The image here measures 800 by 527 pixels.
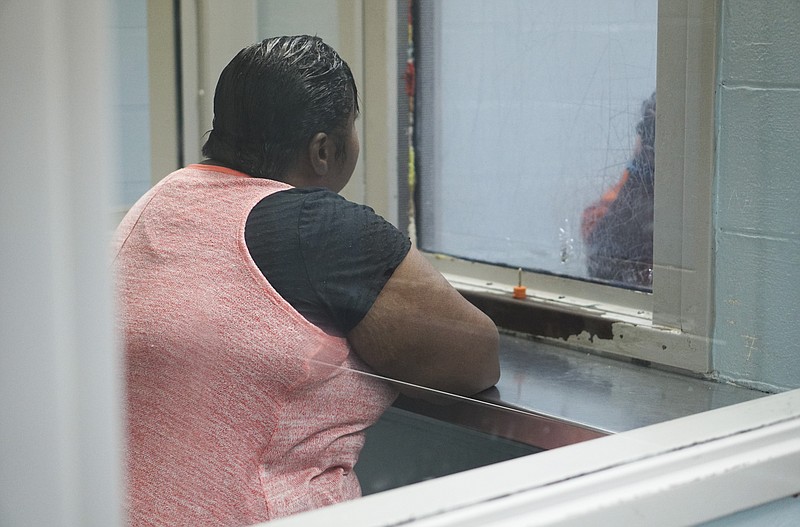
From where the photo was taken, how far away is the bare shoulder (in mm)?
1051

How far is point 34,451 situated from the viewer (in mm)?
630

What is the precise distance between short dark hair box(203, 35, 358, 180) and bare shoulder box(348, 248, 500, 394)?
0.18m

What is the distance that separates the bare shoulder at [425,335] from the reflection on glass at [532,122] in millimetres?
198

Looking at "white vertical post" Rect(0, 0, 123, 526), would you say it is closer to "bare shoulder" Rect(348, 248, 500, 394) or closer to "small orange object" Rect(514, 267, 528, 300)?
"bare shoulder" Rect(348, 248, 500, 394)

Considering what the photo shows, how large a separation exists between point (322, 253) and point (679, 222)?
75cm

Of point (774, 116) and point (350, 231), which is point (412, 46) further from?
point (774, 116)

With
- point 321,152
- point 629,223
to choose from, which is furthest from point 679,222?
point 321,152

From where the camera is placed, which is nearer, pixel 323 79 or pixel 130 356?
pixel 130 356

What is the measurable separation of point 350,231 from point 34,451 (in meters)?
0.46

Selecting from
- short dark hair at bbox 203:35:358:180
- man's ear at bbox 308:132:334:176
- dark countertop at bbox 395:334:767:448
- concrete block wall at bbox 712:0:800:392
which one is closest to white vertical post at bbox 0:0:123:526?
short dark hair at bbox 203:35:358:180

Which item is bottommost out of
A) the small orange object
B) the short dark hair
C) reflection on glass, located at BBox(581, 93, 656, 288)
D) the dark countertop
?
the dark countertop

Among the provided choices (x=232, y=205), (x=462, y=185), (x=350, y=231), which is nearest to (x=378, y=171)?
(x=350, y=231)

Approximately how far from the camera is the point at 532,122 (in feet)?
5.38

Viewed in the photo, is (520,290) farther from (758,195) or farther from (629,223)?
(758,195)
